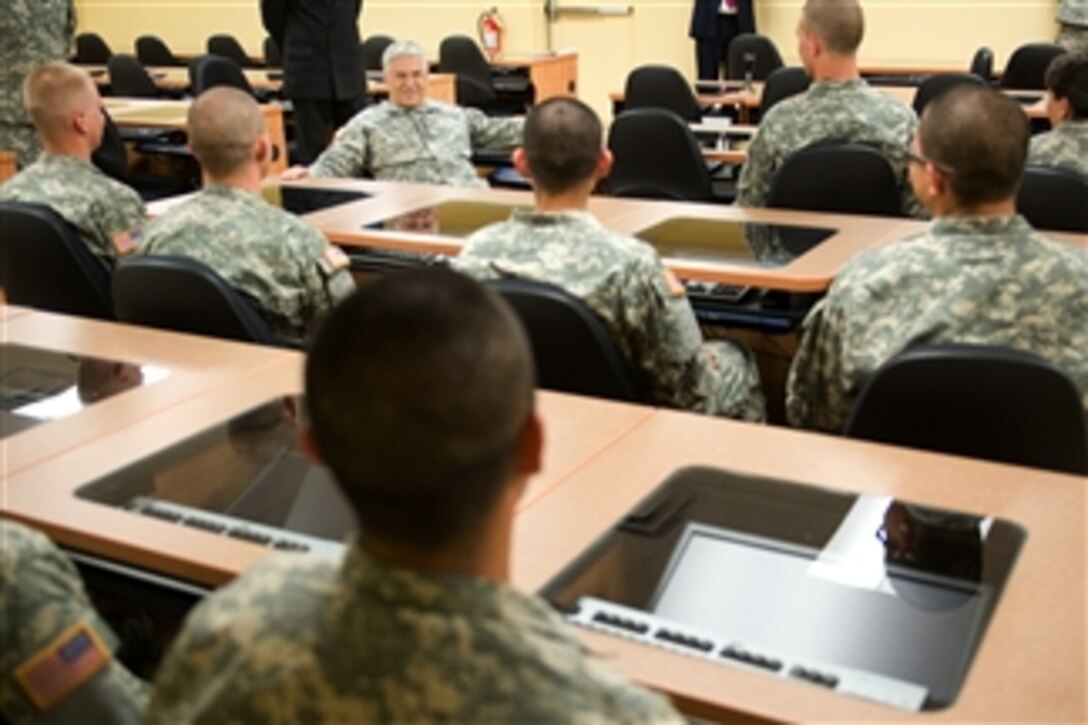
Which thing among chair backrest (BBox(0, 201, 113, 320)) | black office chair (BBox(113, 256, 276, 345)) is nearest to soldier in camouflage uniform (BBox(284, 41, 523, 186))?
chair backrest (BBox(0, 201, 113, 320))

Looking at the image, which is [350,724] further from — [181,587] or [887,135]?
[887,135]

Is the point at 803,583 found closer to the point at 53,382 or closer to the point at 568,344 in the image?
the point at 568,344

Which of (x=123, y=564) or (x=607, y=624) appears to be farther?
(x=123, y=564)

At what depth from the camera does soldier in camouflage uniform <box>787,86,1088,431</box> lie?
2.16 meters

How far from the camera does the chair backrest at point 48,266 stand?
3070 mm

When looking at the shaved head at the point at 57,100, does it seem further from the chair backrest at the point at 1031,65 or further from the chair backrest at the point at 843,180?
the chair backrest at the point at 1031,65

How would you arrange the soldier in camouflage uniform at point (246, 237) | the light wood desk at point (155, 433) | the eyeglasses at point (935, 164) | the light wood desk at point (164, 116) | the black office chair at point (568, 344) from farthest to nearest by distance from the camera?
the light wood desk at point (164, 116) < the soldier in camouflage uniform at point (246, 237) < the eyeglasses at point (935, 164) < the black office chair at point (568, 344) < the light wood desk at point (155, 433)

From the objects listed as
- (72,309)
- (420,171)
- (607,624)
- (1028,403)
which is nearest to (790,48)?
(420,171)

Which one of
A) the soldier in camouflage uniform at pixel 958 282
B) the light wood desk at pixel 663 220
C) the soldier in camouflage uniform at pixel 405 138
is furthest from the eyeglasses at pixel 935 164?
the soldier in camouflage uniform at pixel 405 138

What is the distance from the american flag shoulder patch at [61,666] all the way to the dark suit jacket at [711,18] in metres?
8.50

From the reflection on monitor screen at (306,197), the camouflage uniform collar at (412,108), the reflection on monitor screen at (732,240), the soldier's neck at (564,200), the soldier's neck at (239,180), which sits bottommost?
the reflection on monitor screen at (732,240)

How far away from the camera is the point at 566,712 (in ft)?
2.74

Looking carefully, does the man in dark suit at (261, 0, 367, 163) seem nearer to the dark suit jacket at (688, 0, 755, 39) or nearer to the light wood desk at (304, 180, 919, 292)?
the light wood desk at (304, 180, 919, 292)

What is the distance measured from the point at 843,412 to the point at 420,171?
279 centimetres
